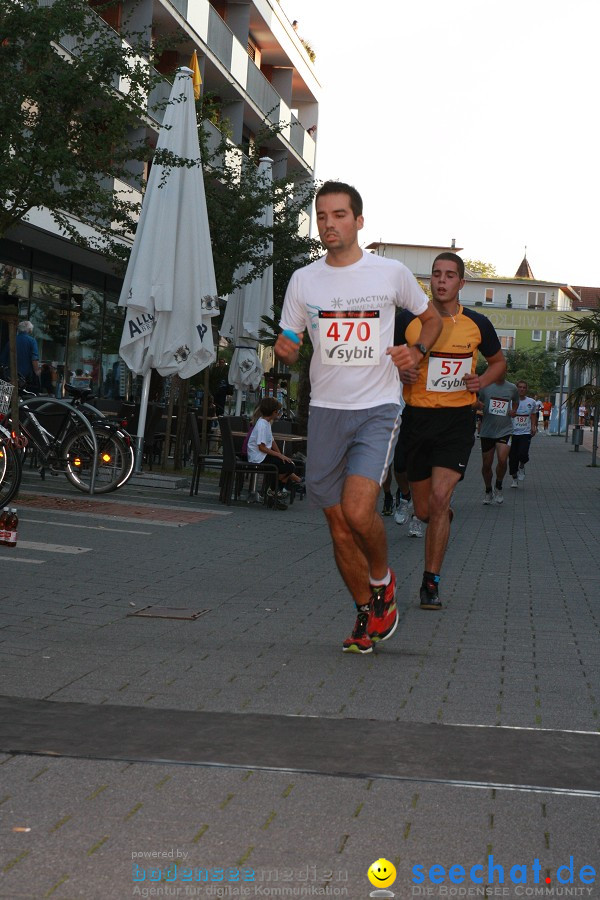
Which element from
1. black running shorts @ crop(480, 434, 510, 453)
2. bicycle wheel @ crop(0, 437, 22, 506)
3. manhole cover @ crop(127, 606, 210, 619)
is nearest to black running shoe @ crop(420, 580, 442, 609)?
manhole cover @ crop(127, 606, 210, 619)

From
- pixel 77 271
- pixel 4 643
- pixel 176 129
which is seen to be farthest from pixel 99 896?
pixel 77 271

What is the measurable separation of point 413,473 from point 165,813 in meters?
4.84

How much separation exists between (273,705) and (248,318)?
57.2 feet

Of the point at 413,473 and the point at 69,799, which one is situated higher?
the point at 413,473

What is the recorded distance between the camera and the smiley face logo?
10.2 feet

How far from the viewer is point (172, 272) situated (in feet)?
54.2

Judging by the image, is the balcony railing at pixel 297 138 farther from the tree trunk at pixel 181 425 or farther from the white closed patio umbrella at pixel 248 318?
the tree trunk at pixel 181 425

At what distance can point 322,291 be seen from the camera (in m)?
6.20

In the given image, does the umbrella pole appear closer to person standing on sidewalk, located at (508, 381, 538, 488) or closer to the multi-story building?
the multi-story building

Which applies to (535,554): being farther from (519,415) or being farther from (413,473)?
(519,415)

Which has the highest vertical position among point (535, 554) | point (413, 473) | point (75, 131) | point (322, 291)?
point (75, 131)

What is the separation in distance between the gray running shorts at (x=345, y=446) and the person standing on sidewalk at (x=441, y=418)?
1783mm

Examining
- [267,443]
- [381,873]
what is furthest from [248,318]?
[381,873]

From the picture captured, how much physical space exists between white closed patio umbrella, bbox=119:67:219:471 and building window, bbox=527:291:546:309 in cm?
14044
